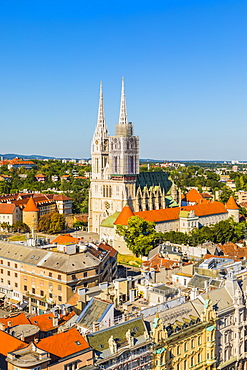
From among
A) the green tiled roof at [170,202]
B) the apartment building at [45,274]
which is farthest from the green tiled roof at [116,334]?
the green tiled roof at [170,202]

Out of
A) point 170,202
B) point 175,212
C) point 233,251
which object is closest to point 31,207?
point 170,202

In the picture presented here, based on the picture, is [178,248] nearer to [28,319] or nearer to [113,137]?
[28,319]

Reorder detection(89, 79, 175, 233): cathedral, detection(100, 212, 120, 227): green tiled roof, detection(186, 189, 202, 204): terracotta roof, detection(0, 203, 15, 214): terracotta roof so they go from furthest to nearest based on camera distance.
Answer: detection(186, 189, 202, 204): terracotta roof → detection(0, 203, 15, 214): terracotta roof → detection(89, 79, 175, 233): cathedral → detection(100, 212, 120, 227): green tiled roof

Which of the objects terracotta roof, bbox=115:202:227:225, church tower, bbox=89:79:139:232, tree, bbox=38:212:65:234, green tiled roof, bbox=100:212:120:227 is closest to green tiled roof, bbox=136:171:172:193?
church tower, bbox=89:79:139:232

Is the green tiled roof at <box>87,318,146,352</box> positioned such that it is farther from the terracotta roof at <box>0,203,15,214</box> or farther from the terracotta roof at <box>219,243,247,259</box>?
the terracotta roof at <box>0,203,15,214</box>

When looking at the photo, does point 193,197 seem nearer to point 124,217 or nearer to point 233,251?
point 124,217
